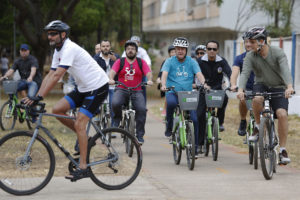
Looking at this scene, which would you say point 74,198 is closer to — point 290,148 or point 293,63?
point 290,148

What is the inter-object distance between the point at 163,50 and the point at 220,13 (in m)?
37.2

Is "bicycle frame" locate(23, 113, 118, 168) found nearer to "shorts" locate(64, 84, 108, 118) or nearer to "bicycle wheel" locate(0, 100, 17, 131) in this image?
"shorts" locate(64, 84, 108, 118)

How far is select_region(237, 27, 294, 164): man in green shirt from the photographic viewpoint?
8.74 metres

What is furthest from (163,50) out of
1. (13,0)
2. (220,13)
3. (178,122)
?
(178,122)

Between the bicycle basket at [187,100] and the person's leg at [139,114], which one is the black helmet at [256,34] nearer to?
the bicycle basket at [187,100]

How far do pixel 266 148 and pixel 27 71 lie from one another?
Answer: 770 cm

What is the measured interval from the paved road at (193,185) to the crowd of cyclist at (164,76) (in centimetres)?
Answer: 34

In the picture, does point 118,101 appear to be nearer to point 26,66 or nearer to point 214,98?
point 214,98

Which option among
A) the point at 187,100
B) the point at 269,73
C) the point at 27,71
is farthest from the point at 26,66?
the point at 269,73

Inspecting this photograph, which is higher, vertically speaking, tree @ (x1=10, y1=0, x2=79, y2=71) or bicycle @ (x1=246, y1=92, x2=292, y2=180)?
tree @ (x1=10, y1=0, x2=79, y2=71)

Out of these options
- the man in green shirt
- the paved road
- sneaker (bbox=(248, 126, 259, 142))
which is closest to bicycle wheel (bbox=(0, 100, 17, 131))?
the paved road

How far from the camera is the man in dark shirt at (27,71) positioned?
14.6 meters

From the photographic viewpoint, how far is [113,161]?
7.78 meters

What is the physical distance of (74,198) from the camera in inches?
281
